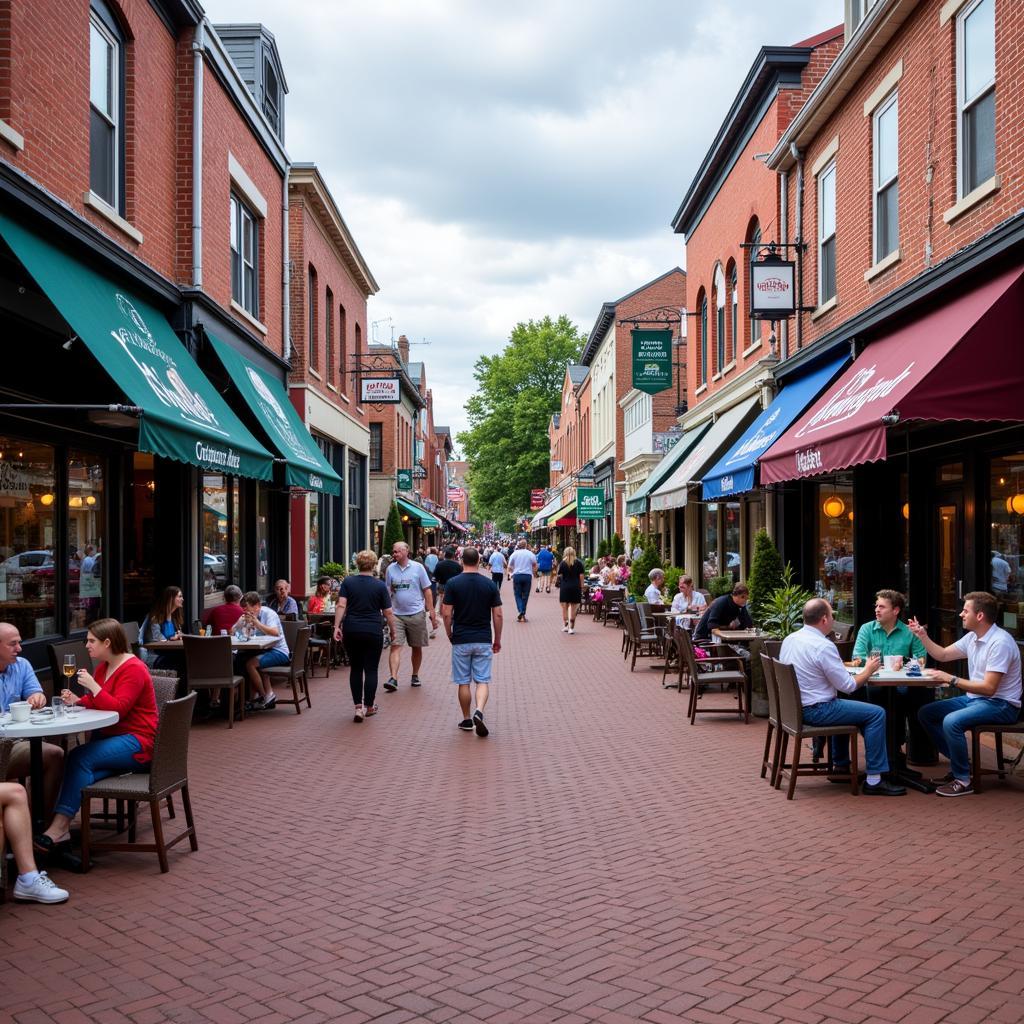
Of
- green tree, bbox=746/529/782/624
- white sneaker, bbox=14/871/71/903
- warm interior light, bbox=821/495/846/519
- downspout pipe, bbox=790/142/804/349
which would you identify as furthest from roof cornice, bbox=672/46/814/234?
white sneaker, bbox=14/871/71/903

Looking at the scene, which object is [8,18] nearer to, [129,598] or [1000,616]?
[129,598]

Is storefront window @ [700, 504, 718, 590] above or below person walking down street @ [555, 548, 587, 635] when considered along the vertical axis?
above

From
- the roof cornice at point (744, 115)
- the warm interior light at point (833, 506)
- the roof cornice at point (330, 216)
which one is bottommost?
the warm interior light at point (833, 506)

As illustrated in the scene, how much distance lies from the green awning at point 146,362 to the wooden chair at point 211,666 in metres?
1.90

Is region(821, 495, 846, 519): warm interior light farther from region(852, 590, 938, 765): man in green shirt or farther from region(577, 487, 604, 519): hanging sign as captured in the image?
region(577, 487, 604, 519): hanging sign

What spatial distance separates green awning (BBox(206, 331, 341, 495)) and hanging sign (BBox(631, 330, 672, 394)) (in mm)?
9140

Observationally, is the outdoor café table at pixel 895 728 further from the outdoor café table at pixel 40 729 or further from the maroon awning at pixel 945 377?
the outdoor café table at pixel 40 729

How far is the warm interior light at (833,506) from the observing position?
46.5ft

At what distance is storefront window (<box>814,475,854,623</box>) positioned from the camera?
46.0ft

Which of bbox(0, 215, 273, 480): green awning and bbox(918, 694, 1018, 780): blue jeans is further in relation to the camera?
bbox(0, 215, 273, 480): green awning

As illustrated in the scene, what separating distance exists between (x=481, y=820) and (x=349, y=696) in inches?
249

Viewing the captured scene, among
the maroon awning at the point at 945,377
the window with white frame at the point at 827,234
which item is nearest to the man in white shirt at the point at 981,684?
the maroon awning at the point at 945,377

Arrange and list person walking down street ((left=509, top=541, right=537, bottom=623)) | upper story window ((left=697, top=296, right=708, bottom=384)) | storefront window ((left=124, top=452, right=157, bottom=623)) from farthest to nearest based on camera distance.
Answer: person walking down street ((left=509, top=541, right=537, bottom=623))
upper story window ((left=697, top=296, right=708, bottom=384))
storefront window ((left=124, top=452, right=157, bottom=623))

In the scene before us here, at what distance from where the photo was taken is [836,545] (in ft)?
48.0
